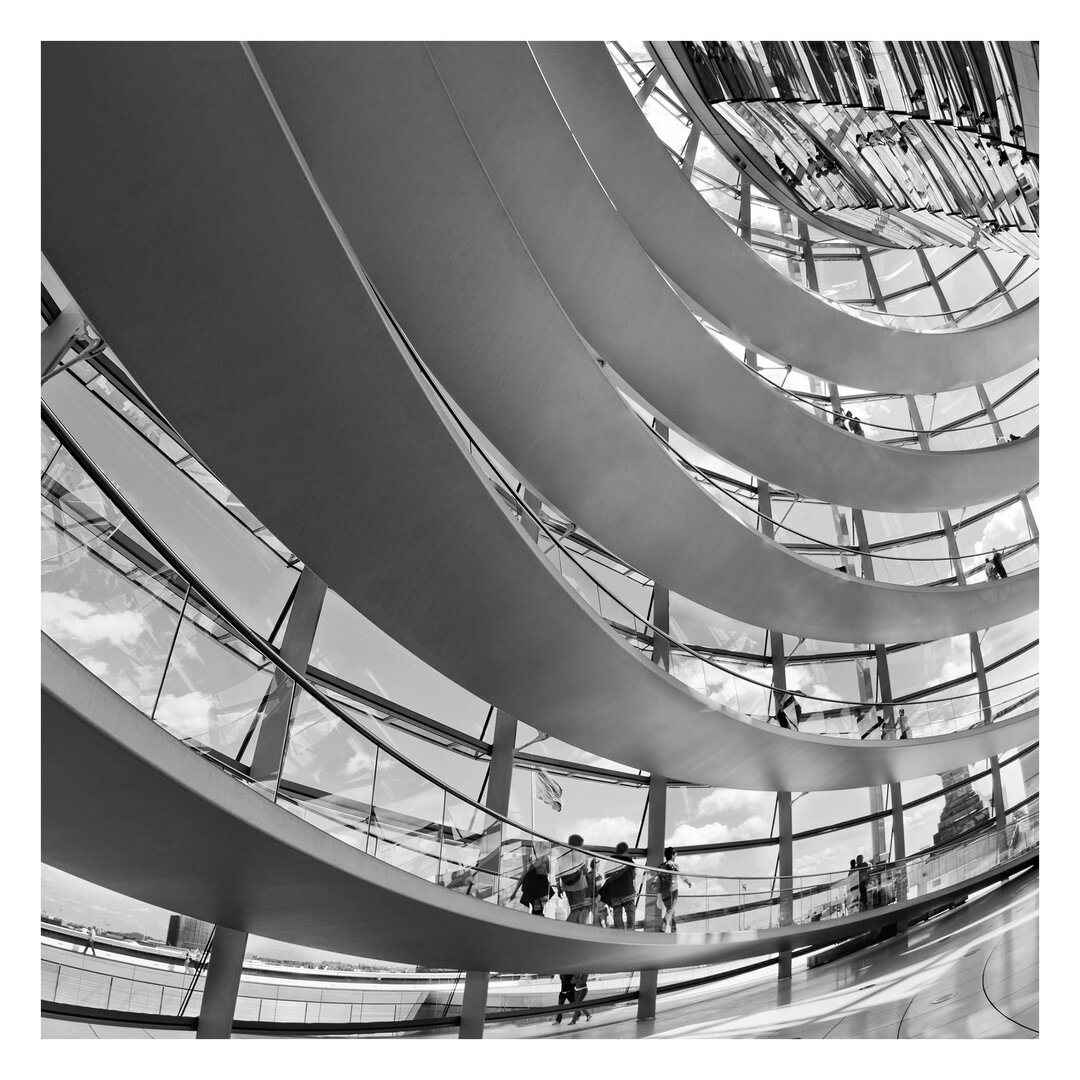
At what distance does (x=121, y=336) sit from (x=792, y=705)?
11.4m

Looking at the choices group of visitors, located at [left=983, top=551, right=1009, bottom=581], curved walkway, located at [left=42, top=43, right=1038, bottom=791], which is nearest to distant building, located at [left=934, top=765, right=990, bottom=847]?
group of visitors, located at [left=983, top=551, right=1009, bottom=581]

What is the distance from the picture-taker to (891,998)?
995 centimetres

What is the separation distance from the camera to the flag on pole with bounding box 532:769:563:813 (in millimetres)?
14438

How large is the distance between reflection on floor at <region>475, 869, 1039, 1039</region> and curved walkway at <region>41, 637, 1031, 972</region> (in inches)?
93.0

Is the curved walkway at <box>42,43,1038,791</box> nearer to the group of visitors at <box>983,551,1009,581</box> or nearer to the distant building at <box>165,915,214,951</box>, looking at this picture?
the distant building at <box>165,915,214,951</box>

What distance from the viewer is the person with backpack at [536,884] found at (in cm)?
881

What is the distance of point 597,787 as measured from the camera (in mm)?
15328

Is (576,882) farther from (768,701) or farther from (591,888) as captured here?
(768,701)

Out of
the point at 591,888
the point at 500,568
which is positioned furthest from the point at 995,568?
the point at 500,568

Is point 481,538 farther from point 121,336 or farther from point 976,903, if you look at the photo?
point 976,903

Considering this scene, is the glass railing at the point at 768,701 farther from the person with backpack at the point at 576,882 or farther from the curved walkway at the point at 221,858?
the curved walkway at the point at 221,858

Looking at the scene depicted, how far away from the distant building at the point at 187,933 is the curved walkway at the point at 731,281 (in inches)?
376

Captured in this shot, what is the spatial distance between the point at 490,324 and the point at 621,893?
6.13 meters

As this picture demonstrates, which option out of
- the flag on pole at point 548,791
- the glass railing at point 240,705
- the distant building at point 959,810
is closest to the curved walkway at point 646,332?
the glass railing at point 240,705
